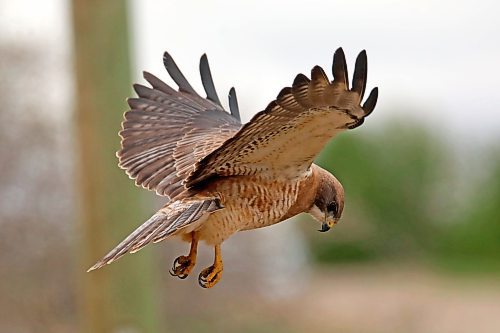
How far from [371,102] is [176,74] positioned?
137cm

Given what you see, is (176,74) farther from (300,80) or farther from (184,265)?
(300,80)

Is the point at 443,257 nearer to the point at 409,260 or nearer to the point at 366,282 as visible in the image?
the point at 409,260

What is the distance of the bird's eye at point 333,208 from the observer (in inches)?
134

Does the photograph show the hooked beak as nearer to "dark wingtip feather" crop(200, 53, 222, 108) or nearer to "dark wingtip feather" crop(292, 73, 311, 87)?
"dark wingtip feather" crop(292, 73, 311, 87)

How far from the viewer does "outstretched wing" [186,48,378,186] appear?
2.83m

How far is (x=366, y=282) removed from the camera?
18.8 meters

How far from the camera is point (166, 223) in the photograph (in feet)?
10.2

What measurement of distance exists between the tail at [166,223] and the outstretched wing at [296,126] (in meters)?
0.11

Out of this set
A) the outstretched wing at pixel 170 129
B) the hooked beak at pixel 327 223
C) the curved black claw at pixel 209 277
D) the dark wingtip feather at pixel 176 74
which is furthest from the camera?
the dark wingtip feather at pixel 176 74

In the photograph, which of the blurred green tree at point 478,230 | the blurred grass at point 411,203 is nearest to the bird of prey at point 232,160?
the blurred grass at point 411,203

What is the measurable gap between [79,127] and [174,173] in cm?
351

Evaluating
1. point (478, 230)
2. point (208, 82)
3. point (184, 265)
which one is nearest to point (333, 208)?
point (184, 265)

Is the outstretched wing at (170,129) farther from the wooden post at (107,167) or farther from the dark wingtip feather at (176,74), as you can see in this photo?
the wooden post at (107,167)

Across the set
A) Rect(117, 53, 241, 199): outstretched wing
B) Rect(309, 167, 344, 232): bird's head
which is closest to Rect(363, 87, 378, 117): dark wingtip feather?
Rect(309, 167, 344, 232): bird's head
